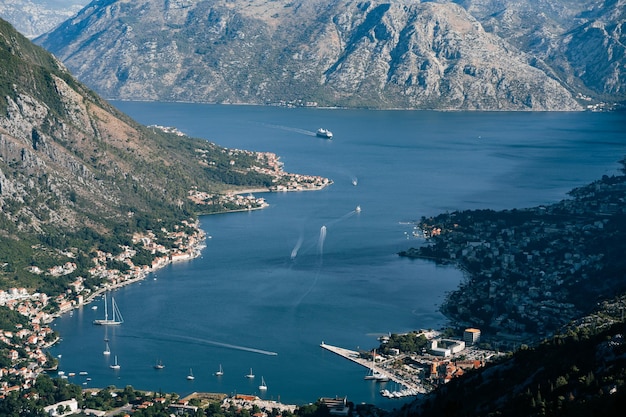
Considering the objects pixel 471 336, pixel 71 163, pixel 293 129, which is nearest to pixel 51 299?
pixel 71 163

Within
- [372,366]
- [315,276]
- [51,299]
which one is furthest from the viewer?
[315,276]

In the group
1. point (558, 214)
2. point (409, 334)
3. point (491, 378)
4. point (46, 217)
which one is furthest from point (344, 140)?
point (491, 378)

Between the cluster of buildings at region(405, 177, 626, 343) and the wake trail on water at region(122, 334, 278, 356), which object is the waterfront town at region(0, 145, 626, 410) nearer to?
the cluster of buildings at region(405, 177, 626, 343)

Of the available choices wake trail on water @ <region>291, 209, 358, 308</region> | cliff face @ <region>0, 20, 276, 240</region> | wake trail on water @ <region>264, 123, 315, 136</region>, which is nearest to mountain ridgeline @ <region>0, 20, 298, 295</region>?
cliff face @ <region>0, 20, 276, 240</region>

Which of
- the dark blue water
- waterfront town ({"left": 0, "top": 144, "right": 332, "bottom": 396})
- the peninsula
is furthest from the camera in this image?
the peninsula

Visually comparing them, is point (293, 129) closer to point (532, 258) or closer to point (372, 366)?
point (532, 258)

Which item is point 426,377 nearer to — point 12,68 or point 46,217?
point 46,217

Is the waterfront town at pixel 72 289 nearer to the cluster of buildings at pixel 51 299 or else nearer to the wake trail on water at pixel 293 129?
the cluster of buildings at pixel 51 299
